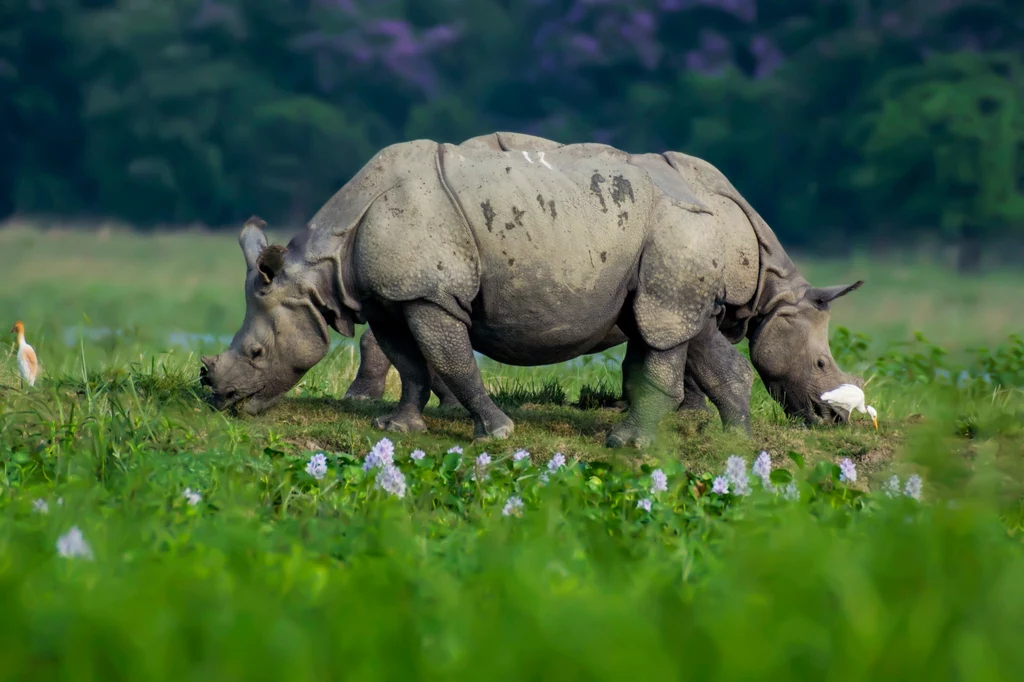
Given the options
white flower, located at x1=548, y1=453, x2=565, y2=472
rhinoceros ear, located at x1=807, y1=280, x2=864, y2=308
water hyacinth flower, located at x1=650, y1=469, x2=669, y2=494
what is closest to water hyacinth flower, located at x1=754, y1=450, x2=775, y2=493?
water hyacinth flower, located at x1=650, y1=469, x2=669, y2=494

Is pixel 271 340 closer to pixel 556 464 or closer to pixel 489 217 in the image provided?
pixel 489 217

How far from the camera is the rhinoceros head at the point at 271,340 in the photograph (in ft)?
21.9

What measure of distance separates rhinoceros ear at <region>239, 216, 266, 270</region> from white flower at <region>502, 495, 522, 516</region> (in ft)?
8.43

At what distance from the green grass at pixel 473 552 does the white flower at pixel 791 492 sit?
0.07 m

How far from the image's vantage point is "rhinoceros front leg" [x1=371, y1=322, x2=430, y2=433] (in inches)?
271

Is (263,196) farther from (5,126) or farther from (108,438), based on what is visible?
(108,438)

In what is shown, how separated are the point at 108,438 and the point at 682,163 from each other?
3203 millimetres

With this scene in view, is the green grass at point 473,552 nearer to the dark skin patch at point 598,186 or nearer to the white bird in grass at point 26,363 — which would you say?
the white bird in grass at point 26,363

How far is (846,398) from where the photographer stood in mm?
7543

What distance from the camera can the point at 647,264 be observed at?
668 centimetres

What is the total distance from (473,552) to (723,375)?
3.74 metres

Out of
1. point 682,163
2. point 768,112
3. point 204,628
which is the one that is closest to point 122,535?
point 204,628

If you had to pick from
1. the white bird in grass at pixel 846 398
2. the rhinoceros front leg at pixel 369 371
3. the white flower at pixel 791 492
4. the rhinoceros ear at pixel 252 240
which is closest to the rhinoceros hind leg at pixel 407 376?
the rhinoceros ear at pixel 252 240

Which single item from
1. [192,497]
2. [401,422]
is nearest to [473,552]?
[192,497]
